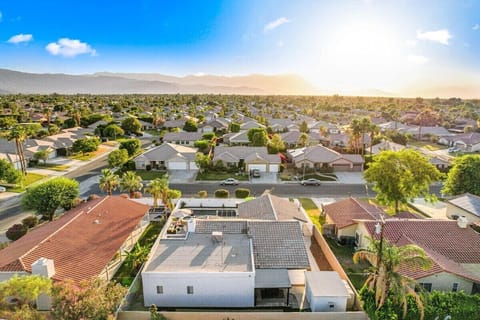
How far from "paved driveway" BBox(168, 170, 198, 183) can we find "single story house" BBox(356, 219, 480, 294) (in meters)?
31.8

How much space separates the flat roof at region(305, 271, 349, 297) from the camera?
71.3ft

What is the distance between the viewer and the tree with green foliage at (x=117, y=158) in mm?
58844

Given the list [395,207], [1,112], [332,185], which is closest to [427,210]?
[395,207]

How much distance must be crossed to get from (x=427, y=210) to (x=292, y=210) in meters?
20.3

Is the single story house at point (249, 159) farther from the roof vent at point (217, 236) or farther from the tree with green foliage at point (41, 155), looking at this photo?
the tree with green foliage at point (41, 155)

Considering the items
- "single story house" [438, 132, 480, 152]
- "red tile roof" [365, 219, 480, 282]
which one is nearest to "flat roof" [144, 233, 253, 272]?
"red tile roof" [365, 219, 480, 282]

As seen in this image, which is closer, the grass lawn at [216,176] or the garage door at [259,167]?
the grass lawn at [216,176]

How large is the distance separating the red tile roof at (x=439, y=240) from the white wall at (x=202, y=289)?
Result: 12558 mm

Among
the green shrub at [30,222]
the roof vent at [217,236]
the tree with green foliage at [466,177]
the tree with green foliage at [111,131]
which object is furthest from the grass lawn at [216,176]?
the tree with green foliage at [111,131]

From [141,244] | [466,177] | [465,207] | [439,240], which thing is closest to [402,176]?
[465,207]

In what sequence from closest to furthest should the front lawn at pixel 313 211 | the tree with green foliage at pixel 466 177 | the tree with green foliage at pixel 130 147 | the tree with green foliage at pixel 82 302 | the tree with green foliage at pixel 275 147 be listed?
the tree with green foliage at pixel 82 302 < the front lawn at pixel 313 211 < the tree with green foliage at pixel 466 177 < the tree with green foliage at pixel 130 147 < the tree with green foliage at pixel 275 147

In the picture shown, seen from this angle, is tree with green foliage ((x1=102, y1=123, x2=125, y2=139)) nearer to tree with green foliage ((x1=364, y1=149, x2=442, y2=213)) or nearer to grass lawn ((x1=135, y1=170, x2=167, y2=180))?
grass lawn ((x1=135, y1=170, x2=167, y2=180))

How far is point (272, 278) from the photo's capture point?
2302 centimetres

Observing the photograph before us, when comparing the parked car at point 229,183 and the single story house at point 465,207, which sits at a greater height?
the single story house at point 465,207
